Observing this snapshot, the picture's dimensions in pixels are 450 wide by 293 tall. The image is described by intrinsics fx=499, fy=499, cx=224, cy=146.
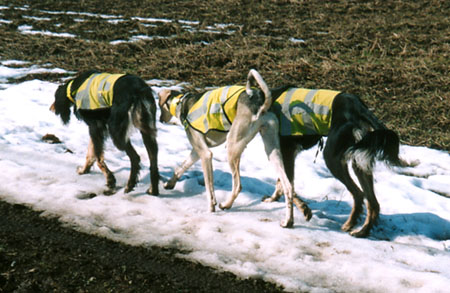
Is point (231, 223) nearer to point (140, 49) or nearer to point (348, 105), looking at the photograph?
point (348, 105)

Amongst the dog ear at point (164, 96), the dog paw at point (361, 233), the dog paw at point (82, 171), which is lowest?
the dog paw at point (82, 171)

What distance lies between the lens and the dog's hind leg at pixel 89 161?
631 centimetres

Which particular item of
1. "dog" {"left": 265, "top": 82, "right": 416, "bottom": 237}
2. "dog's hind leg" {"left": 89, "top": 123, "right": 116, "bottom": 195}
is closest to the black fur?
"dog" {"left": 265, "top": 82, "right": 416, "bottom": 237}

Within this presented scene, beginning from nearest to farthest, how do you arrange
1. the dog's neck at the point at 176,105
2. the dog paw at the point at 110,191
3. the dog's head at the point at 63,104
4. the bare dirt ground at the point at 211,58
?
the bare dirt ground at the point at 211,58 → the dog paw at the point at 110,191 → the dog's neck at the point at 176,105 → the dog's head at the point at 63,104

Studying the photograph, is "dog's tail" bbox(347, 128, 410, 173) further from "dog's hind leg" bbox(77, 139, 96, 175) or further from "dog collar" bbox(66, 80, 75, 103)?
"dog collar" bbox(66, 80, 75, 103)

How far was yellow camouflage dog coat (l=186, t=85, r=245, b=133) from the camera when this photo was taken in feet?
17.5

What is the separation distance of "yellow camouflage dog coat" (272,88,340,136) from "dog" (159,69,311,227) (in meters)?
0.12

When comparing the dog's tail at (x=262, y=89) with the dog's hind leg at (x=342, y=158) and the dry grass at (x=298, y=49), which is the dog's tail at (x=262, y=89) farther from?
the dry grass at (x=298, y=49)

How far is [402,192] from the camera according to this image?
6180 mm

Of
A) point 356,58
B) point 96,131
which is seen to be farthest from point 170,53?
point 96,131

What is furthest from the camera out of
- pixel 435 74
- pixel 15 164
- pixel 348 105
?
pixel 435 74

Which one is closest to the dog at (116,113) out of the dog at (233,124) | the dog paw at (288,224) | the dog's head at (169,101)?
the dog's head at (169,101)

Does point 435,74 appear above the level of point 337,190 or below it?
above

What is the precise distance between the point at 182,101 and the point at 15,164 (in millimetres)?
2305
